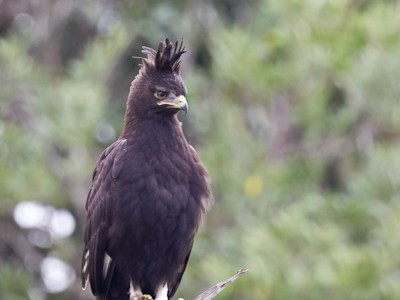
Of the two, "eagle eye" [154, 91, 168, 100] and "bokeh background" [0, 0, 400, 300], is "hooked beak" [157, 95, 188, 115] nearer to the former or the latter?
"eagle eye" [154, 91, 168, 100]

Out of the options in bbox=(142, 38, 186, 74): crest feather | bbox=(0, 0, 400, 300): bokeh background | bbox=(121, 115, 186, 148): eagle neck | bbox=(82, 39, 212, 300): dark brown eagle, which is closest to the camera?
bbox=(82, 39, 212, 300): dark brown eagle

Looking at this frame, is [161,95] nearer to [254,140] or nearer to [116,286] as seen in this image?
[116,286]

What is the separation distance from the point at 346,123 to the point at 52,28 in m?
4.08

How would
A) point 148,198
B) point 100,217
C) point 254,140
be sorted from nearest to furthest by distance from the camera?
point 148,198 < point 100,217 < point 254,140

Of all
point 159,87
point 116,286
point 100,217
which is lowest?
point 116,286

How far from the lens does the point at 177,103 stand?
8.62 m

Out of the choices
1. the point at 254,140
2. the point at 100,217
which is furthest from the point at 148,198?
the point at 254,140

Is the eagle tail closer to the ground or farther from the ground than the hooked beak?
closer to the ground

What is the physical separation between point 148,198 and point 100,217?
15.5 inches

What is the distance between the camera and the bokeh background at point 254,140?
12.3m

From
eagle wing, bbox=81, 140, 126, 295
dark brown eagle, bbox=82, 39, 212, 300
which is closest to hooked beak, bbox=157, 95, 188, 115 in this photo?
dark brown eagle, bbox=82, 39, 212, 300

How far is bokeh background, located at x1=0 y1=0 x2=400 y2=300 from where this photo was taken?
12.3 metres

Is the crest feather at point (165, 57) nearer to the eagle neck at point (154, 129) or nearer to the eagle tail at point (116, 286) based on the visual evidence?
the eagle neck at point (154, 129)

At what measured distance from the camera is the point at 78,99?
12930 millimetres
